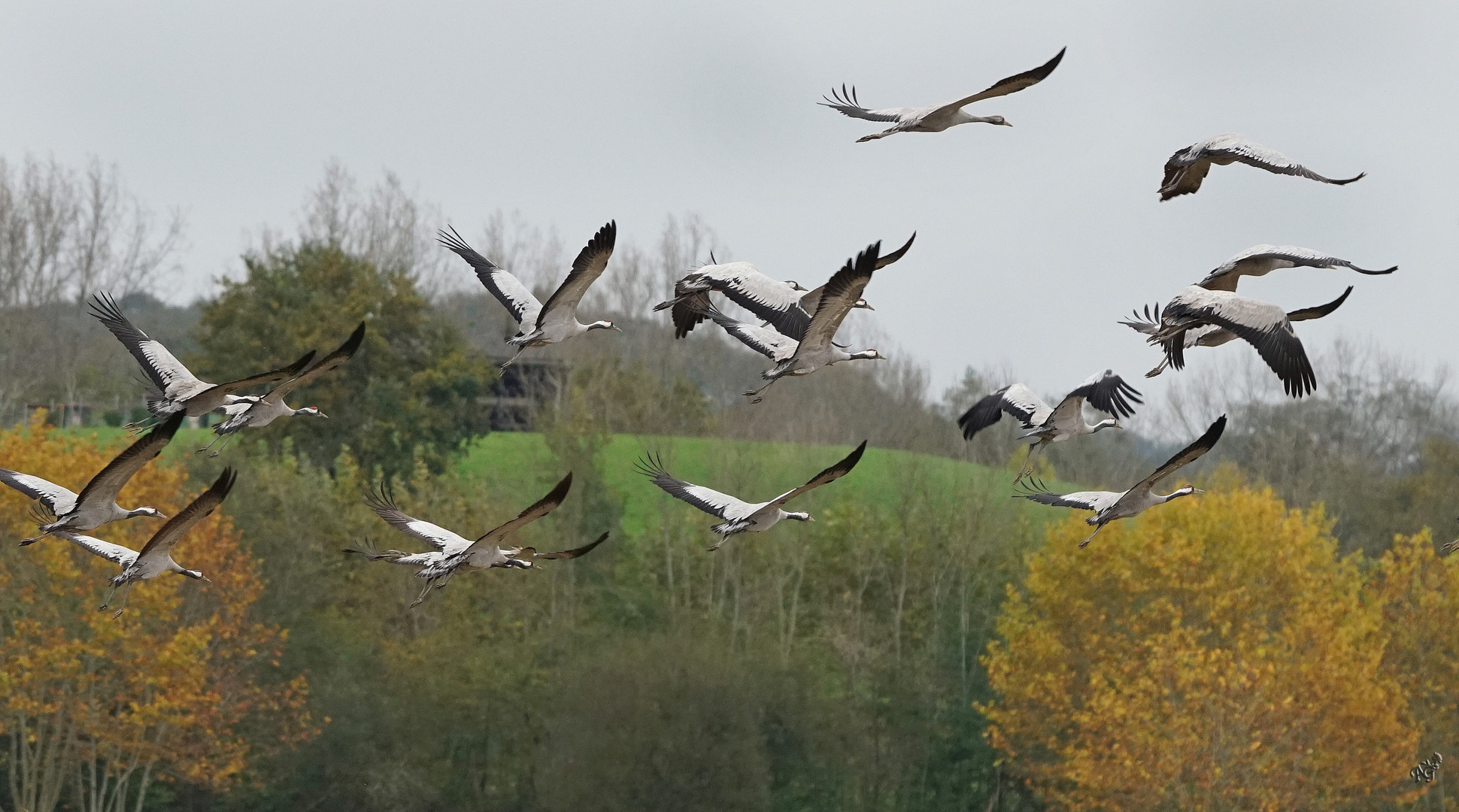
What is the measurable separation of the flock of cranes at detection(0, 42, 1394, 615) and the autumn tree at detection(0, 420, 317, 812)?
34931mm

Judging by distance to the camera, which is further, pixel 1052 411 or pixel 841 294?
pixel 1052 411

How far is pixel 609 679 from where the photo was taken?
58.0m

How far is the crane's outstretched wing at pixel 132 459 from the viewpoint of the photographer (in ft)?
50.4

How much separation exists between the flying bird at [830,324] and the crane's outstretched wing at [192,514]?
15.5 feet

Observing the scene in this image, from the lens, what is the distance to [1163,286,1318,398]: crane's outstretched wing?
16.2 metres

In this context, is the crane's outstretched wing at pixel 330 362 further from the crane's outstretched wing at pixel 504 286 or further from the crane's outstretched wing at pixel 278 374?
the crane's outstretched wing at pixel 504 286

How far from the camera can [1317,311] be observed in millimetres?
17781

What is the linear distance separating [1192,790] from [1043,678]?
741cm

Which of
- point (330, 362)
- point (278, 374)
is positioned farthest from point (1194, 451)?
point (278, 374)

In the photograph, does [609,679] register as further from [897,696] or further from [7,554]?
[7,554]

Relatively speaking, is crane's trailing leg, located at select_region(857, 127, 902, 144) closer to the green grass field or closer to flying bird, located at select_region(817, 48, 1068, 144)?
flying bird, located at select_region(817, 48, 1068, 144)

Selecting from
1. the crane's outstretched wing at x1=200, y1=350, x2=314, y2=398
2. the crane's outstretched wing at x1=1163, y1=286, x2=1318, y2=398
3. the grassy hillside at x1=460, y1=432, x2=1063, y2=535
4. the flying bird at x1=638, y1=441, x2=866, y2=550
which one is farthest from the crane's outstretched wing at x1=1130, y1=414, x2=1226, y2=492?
the grassy hillside at x1=460, y1=432, x2=1063, y2=535

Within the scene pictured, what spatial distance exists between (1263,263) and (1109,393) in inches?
126

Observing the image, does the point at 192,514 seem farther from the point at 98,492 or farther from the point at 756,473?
the point at 756,473
